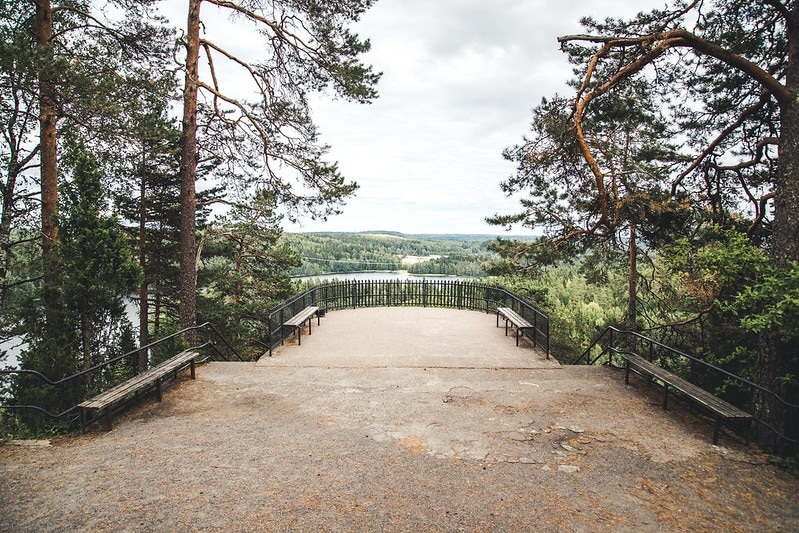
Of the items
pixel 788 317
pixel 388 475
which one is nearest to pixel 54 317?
pixel 388 475

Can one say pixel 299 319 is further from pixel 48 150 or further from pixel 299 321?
pixel 48 150

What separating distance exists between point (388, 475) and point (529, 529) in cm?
151

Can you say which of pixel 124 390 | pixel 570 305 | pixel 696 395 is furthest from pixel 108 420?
pixel 570 305

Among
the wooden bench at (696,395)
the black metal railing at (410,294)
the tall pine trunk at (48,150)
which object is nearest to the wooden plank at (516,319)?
the black metal railing at (410,294)

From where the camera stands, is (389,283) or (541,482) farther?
(389,283)

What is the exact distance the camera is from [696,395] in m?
5.53

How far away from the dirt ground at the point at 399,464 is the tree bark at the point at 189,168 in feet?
9.45

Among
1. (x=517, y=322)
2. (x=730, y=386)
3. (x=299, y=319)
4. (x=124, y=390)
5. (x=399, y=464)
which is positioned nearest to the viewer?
(x=399, y=464)

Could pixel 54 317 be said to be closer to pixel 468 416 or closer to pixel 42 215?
pixel 42 215

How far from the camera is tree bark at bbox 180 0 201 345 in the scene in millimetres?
9969

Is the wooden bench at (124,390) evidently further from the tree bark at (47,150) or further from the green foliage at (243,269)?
the green foliage at (243,269)

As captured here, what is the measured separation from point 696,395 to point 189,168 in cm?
1085

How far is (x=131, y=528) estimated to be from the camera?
3504mm

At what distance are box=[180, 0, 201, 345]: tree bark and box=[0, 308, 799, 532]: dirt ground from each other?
2879 mm
